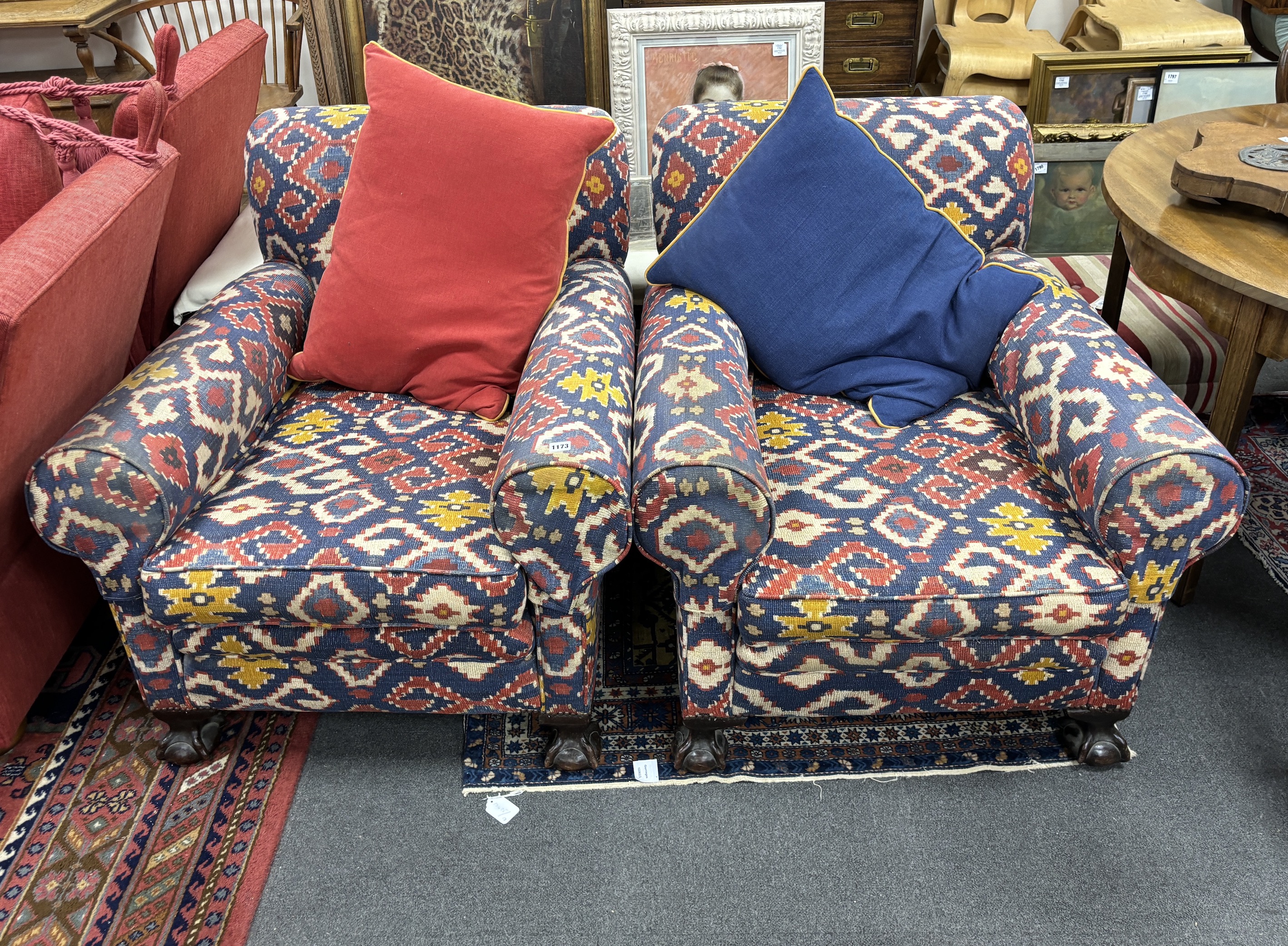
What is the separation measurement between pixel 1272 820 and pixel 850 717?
660 mm

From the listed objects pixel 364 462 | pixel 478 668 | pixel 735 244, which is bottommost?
pixel 478 668

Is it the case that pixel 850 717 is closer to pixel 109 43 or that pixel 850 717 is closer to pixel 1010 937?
pixel 1010 937

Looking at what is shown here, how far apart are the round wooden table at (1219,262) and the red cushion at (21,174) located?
6.30 ft

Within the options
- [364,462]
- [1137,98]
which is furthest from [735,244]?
[1137,98]

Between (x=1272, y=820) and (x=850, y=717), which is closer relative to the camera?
→ (x=1272, y=820)

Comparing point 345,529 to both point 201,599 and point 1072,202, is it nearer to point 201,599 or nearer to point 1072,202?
point 201,599

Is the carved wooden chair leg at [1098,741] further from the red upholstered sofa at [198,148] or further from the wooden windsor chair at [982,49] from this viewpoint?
the wooden windsor chair at [982,49]

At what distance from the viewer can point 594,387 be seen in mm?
1588

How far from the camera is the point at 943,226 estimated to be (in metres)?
1.81

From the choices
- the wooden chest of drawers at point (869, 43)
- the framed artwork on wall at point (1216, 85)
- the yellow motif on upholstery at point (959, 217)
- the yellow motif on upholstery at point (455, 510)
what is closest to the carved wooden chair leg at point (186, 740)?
the yellow motif on upholstery at point (455, 510)

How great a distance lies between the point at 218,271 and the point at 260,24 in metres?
1.47

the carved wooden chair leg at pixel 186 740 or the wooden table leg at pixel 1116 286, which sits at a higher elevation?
the wooden table leg at pixel 1116 286

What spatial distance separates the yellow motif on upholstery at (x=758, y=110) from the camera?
193 cm

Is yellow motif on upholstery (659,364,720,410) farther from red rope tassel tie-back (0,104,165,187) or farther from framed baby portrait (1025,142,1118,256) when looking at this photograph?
framed baby portrait (1025,142,1118,256)
